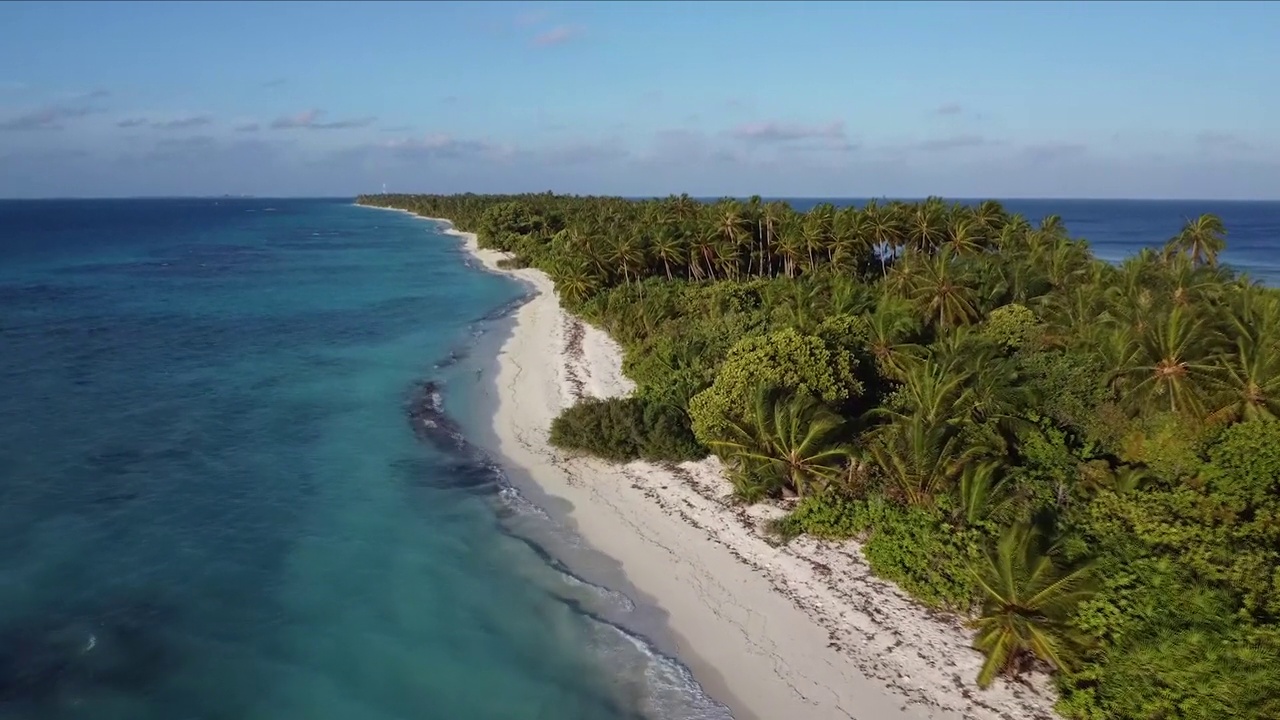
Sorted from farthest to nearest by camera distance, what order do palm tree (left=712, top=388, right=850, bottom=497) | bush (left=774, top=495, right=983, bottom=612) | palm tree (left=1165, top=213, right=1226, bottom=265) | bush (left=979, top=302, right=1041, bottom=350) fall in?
palm tree (left=1165, top=213, right=1226, bottom=265) < bush (left=979, top=302, right=1041, bottom=350) < palm tree (left=712, top=388, right=850, bottom=497) < bush (left=774, top=495, right=983, bottom=612)

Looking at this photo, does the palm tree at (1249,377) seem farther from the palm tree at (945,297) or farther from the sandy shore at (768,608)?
the palm tree at (945,297)

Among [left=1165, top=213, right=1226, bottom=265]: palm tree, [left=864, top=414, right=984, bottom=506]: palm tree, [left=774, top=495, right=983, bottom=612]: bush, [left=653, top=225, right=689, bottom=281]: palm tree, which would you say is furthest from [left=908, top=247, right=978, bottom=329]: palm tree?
[left=653, top=225, right=689, bottom=281]: palm tree

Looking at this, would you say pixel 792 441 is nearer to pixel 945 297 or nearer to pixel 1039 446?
pixel 1039 446

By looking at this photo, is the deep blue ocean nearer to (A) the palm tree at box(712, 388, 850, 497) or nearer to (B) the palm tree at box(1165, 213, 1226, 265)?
(A) the palm tree at box(712, 388, 850, 497)

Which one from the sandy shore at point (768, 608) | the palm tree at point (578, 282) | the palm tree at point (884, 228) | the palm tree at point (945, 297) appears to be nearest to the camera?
the sandy shore at point (768, 608)

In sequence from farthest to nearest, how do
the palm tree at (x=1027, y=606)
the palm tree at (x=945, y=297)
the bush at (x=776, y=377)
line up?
the palm tree at (x=945, y=297) → the bush at (x=776, y=377) → the palm tree at (x=1027, y=606)

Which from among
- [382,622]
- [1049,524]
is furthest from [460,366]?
[1049,524]

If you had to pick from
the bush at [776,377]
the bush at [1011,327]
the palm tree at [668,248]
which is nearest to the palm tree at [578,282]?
the palm tree at [668,248]
